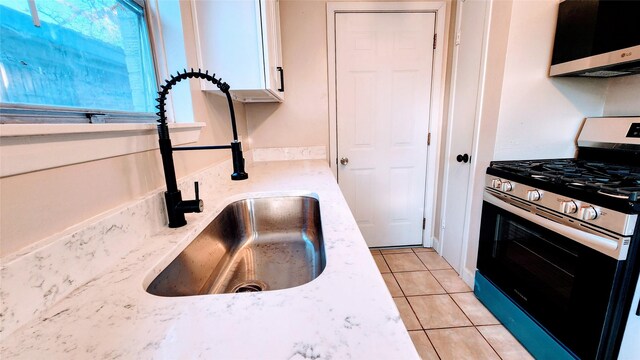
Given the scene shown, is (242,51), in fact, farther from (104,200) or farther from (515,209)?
(515,209)

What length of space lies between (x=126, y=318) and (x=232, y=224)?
0.69m

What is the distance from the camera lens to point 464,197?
1.94 metres

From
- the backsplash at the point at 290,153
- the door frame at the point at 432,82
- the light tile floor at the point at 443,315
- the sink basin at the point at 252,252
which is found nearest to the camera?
the sink basin at the point at 252,252

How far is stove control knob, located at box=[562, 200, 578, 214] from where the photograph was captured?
1085mm

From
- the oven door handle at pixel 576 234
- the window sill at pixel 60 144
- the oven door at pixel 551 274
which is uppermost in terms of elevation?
the window sill at pixel 60 144

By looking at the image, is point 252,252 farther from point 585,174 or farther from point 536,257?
point 585,174

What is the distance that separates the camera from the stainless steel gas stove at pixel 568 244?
974 millimetres

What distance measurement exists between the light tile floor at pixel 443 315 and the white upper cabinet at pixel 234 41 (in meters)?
1.64

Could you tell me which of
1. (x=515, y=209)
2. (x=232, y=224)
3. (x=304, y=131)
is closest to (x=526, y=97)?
(x=515, y=209)

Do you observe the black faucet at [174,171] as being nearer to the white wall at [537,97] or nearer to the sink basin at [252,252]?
the sink basin at [252,252]

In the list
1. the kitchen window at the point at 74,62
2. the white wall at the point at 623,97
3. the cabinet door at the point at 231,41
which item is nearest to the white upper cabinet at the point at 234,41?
the cabinet door at the point at 231,41

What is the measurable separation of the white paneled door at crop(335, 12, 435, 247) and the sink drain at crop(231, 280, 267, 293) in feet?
5.36

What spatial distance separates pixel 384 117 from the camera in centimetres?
232

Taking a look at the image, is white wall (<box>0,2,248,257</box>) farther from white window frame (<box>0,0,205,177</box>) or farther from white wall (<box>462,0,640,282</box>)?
white wall (<box>462,0,640,282</box>)
